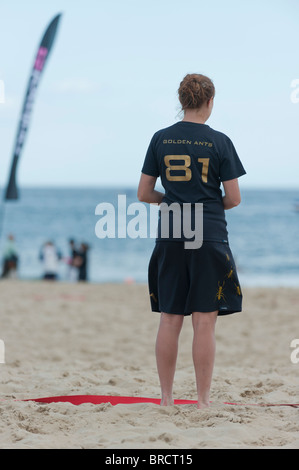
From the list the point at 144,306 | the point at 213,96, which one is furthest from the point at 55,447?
the point at 144,306

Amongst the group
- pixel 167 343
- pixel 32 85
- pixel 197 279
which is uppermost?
pixel 32 85

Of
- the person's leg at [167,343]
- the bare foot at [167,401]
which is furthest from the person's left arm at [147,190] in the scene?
the bare foot at [167,401]

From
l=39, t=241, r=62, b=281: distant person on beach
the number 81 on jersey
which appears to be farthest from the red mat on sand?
l=39, t=241, r=62, b=281: distant person on beach

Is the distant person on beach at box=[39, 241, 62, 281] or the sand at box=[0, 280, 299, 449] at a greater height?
the distant person on beach at box=[39, 241, 62, 281]

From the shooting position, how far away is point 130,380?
4402 millimetres

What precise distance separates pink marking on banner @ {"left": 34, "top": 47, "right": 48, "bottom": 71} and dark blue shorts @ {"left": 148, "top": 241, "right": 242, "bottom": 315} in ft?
28.1

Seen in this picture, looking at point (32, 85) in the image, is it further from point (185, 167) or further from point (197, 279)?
point (197, 279)

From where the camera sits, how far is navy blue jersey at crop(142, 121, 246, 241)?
313 centimetres

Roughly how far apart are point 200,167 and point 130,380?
192 cm

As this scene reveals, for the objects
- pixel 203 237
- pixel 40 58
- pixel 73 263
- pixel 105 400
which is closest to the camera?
pixel 203 237

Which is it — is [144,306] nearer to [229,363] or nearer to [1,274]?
[229,363]

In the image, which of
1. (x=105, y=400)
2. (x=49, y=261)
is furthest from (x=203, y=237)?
(x=49, y=261)

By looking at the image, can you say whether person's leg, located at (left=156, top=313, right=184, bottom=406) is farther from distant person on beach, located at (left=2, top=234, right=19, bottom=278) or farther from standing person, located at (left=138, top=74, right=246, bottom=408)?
distant person on beach, located at (left=2, top=234, right=19, bottom=278)
